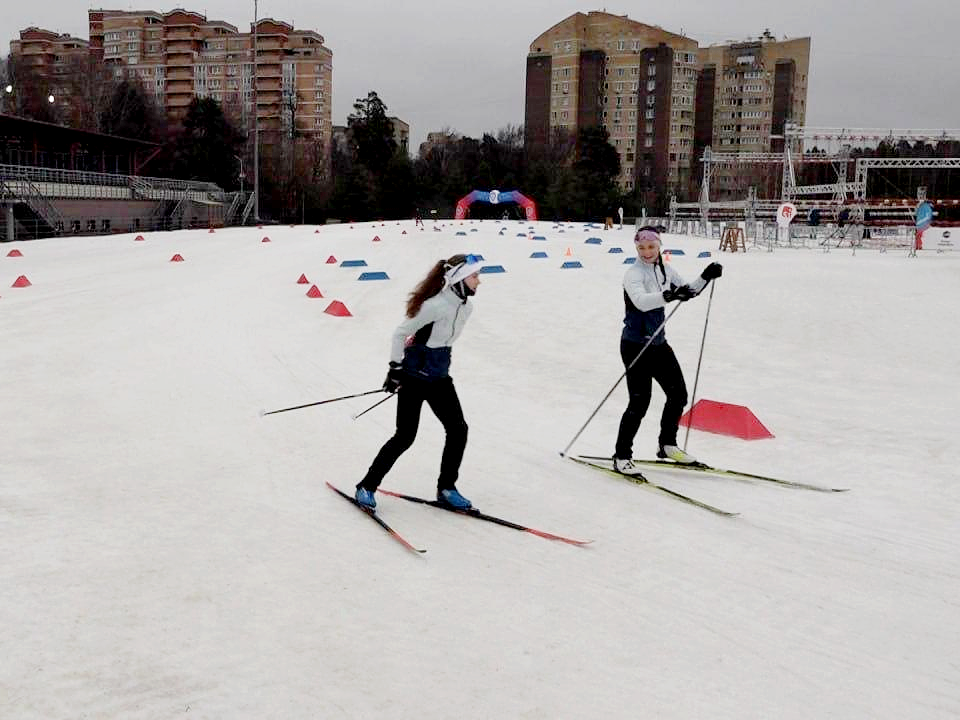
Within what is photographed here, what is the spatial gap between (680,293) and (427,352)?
73.5 inches

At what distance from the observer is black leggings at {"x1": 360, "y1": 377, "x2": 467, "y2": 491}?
212 inches

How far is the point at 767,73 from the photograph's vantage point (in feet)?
359

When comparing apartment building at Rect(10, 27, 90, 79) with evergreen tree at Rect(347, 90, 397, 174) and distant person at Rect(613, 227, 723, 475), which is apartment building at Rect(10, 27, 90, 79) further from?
distant person at Rect(613, 227, 723, 475)

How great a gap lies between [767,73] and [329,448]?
377 ft

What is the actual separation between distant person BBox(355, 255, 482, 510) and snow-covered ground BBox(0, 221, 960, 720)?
1.69 feet

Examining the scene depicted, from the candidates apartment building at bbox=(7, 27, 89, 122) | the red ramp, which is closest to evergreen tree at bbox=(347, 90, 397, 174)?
apartment building at bbox=(7, 27, 89, 122)

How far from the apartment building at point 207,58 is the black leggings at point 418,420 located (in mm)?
125165

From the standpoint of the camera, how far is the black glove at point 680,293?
598 cm

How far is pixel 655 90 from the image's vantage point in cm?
10406

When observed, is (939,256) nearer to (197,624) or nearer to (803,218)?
(803,218)

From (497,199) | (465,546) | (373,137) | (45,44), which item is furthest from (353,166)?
(45,44)

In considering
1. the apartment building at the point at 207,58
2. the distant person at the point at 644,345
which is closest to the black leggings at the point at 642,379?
the distant person at the point at 644,345

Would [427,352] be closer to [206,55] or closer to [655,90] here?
[655,90]

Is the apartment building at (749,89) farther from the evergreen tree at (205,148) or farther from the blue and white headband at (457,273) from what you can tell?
the blue and white headband at (457,273)
